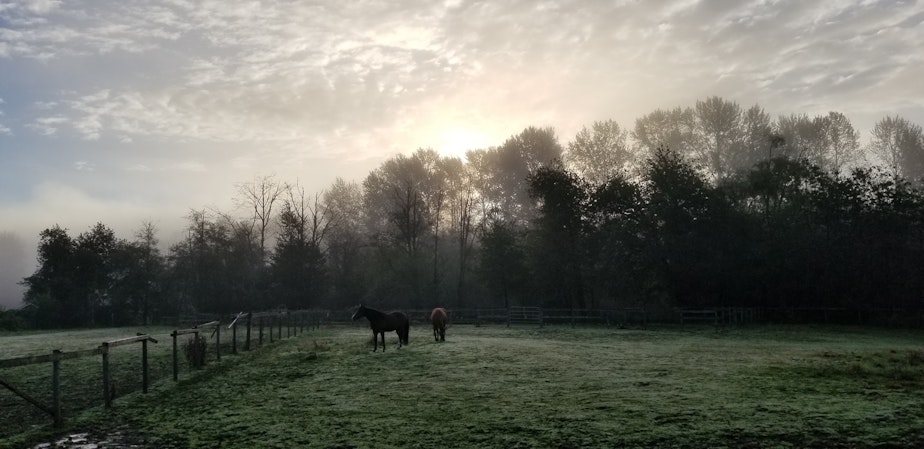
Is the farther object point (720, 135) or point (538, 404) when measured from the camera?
point (720, 135)

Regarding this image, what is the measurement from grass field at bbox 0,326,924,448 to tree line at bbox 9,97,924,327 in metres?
19.9

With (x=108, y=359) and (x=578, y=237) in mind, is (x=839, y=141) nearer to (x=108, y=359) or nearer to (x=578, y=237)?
(x=578, y=237)

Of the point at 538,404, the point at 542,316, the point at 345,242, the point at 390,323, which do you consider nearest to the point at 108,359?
the point at 538,404

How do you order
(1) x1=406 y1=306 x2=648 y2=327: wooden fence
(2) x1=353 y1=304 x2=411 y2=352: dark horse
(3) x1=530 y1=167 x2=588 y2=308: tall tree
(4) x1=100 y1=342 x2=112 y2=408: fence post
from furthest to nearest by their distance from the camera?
(3) x1=530 y1=167 x2=588 y2=308: tall tree → (1) x1=406 y1=306 x2=648 y2=327: wooden fence → (2) x1=353 y1=304 x2=411 y2=352: dark horse → (4) x1=100 y1=342 x2=112 y2=408: fence post

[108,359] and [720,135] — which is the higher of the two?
[720,135]

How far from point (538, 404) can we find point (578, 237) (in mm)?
32314

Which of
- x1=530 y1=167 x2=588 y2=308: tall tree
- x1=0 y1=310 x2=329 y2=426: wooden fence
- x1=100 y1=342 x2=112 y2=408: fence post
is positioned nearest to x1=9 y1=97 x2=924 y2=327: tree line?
x1=530 y1=167 x2=588 y2=308: tall tree

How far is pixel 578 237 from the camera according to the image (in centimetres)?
4047

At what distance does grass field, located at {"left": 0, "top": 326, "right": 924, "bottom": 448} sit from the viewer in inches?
277

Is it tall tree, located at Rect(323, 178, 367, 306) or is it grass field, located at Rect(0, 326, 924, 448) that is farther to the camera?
tall tree, located at Rect(323, 178, 367, 306)

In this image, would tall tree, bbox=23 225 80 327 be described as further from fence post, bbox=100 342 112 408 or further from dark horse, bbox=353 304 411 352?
fence post, bbox=100 342 112 408

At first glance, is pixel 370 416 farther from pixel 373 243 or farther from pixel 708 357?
pixel 373 243

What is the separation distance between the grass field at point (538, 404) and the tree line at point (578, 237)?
784 inches

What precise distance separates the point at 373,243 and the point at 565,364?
3846cm
